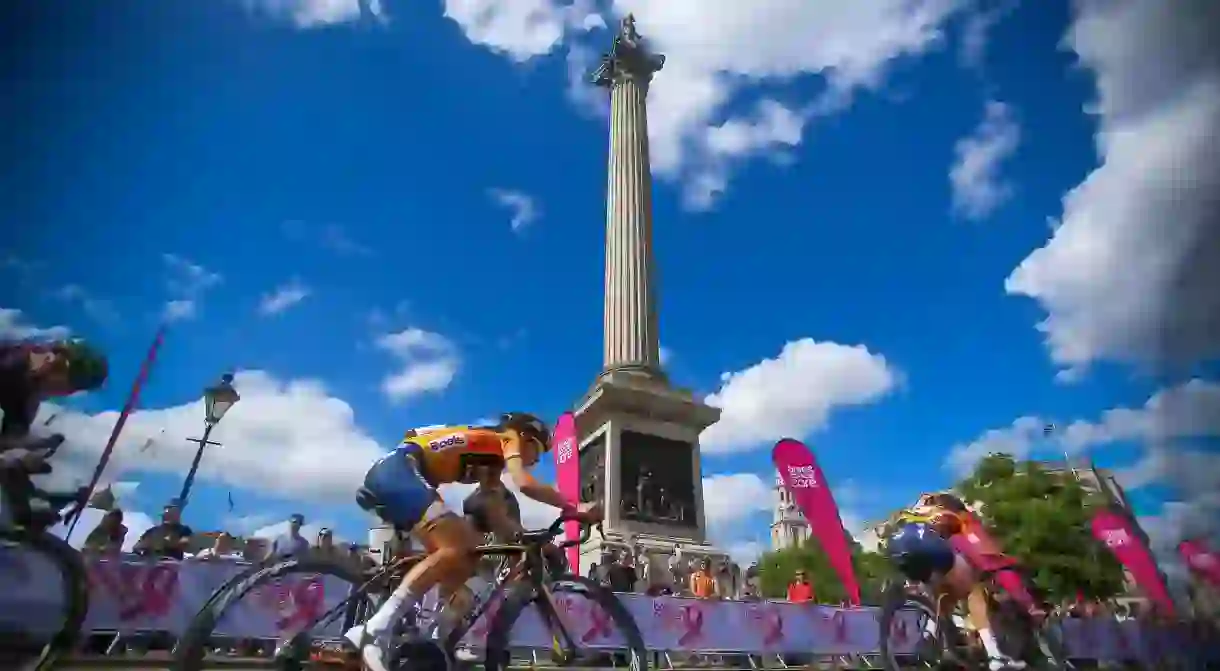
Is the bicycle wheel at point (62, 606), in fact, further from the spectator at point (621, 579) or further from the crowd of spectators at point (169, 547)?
the spectator at point (621, 579)

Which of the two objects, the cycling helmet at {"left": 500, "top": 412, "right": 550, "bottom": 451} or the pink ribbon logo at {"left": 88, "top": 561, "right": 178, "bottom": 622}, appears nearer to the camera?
the cycling helmet at {"left": 500, "top": 412, "right": 550, "bottom": 451}

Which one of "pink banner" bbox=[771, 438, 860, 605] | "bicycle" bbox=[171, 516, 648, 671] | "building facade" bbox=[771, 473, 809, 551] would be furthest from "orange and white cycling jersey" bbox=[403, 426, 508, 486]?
"building facade" bbox=[771, 473, 809, 551]

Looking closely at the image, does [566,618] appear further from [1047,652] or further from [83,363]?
[1047,652]

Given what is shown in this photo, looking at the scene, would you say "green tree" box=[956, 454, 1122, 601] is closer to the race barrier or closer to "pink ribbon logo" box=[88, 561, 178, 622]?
the race barrier

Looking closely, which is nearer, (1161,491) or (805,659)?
(1161,491)

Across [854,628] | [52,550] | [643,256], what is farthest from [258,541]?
[643,256]

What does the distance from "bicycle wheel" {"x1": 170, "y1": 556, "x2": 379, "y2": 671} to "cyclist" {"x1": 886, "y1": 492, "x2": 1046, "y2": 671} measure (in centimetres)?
541

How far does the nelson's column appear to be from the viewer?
23578 mm

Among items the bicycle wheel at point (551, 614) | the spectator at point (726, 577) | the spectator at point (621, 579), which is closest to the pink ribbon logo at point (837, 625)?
the spectator at point (621, 579)

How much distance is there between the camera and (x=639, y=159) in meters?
33.5

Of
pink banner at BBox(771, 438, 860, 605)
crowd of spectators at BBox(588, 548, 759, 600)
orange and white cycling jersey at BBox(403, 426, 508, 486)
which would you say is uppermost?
pink banner at BBox(771, 438, 860, 605)

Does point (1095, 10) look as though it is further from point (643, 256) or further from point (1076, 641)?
point (643, 256)

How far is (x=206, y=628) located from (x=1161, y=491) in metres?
5.47

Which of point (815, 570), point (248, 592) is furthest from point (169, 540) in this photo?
point (815, 570)
